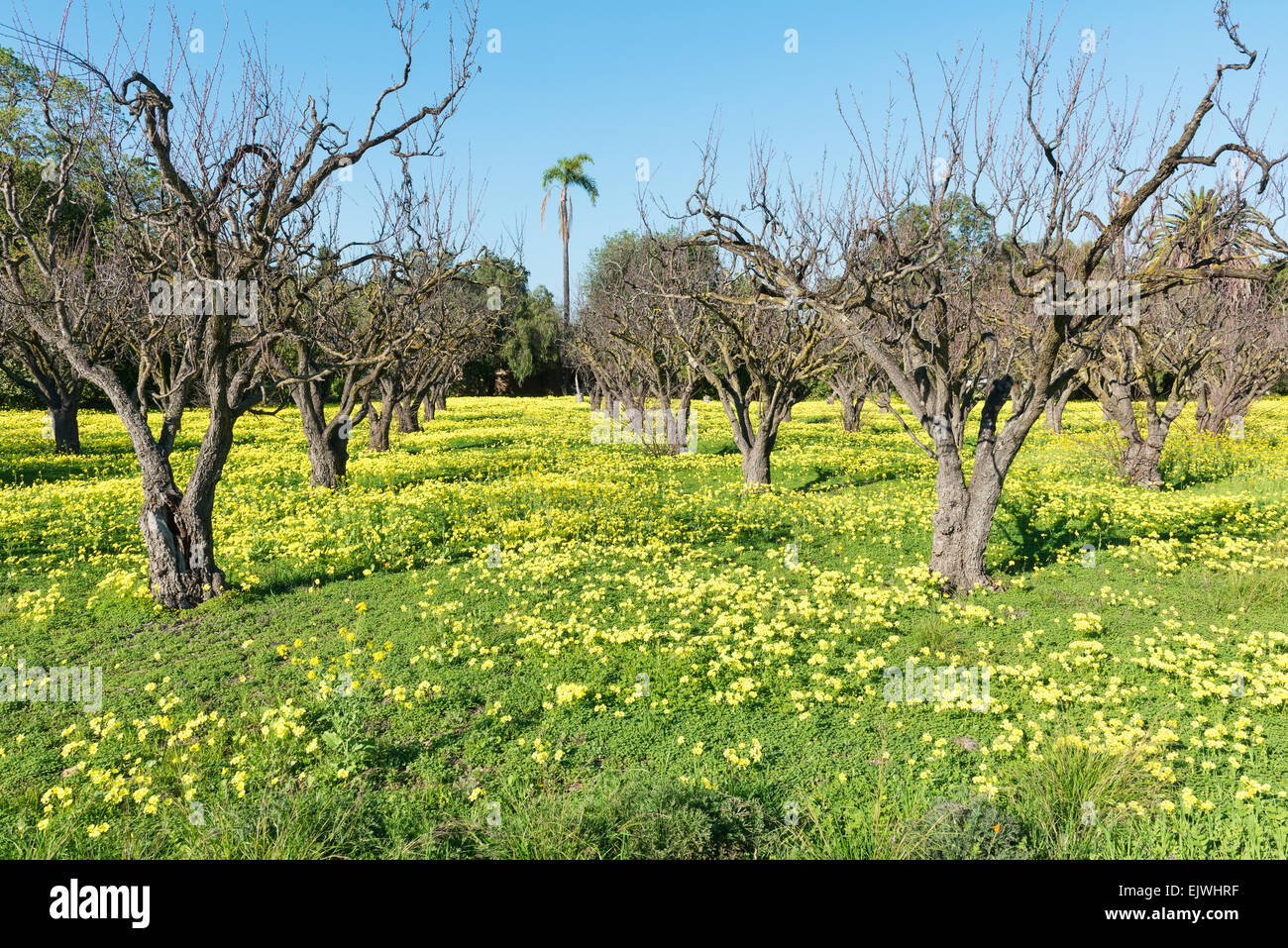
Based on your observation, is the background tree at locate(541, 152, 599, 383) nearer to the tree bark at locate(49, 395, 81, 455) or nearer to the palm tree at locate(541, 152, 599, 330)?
the palm tree at locate(541, 152, 599, 330)

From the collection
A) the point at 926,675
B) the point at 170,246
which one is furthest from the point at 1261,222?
the point at 170,246

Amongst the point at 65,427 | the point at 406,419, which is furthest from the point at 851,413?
the point at 65,427

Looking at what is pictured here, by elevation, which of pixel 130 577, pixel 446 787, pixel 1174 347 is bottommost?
pixel 446 787

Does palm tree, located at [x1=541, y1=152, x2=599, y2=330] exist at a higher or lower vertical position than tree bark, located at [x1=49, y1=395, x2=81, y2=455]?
higher

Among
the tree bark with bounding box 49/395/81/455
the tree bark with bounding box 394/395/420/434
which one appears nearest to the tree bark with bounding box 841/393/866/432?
the tree bark with bounding box 394/395/420/434

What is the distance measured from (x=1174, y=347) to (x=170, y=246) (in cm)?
2430

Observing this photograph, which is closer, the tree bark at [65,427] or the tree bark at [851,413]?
the tree bark at [65,427]

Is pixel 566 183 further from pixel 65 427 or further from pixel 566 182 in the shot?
pixel 65 427

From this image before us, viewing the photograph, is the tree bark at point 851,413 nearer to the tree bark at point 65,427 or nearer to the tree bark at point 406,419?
the tree bark at point 406,419

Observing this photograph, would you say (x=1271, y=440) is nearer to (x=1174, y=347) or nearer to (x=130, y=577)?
(x=1174, y=347)

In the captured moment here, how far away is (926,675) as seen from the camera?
277 inches

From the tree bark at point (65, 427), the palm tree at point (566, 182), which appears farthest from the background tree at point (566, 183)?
the tree bark at point (65, 427)

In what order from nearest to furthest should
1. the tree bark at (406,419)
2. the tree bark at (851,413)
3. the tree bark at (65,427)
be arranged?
the tree bark at (65,427), the tree bark at (406,419), the tree bark at (851,413)

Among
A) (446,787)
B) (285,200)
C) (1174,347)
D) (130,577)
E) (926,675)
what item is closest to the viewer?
(446,787)
